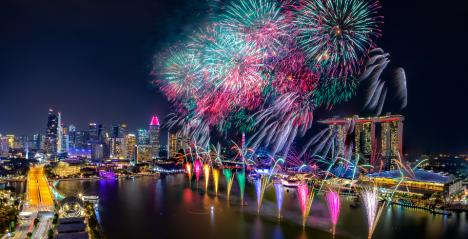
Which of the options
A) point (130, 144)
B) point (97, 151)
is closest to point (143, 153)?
point (130, 144)

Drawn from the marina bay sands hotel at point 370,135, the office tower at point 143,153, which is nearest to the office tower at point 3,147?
the office tower at point 143,153

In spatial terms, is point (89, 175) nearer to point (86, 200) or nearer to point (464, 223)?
point (86, 200)

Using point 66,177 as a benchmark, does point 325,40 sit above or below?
above

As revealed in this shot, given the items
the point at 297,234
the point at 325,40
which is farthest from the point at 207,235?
the point at 325,40

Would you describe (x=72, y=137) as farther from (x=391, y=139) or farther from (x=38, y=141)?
(x=391, y=139)

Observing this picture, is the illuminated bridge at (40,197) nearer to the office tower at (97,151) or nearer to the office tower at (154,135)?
the office tower at (154,135)
